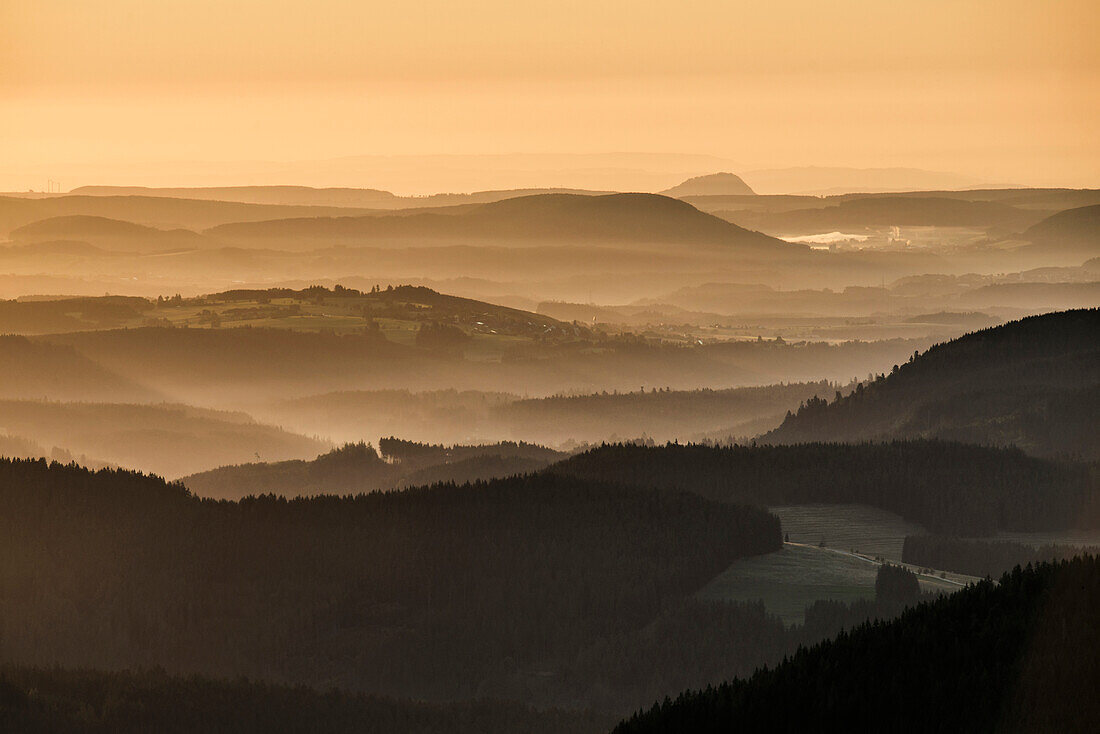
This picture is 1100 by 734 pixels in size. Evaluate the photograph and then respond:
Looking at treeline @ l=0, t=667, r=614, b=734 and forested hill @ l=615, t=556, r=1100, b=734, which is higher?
forested hill @ l=615, t=556, r=1100, b=734

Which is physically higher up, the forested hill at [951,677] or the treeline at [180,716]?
the forested hill at [951,677]

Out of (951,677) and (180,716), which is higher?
(951,677)

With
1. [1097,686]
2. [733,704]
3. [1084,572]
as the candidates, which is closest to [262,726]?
[733,704]

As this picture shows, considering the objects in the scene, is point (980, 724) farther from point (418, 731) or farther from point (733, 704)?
point (418, 731)

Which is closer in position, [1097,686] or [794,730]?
[1097,686]

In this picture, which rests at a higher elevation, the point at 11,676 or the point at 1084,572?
the point at 1084,572

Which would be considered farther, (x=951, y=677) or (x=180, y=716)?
(x=180, y=716)

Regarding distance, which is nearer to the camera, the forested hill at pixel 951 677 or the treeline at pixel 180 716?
the forested hill at pixel 951 677

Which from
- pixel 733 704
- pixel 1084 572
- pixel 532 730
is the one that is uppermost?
pixel 1084 572
